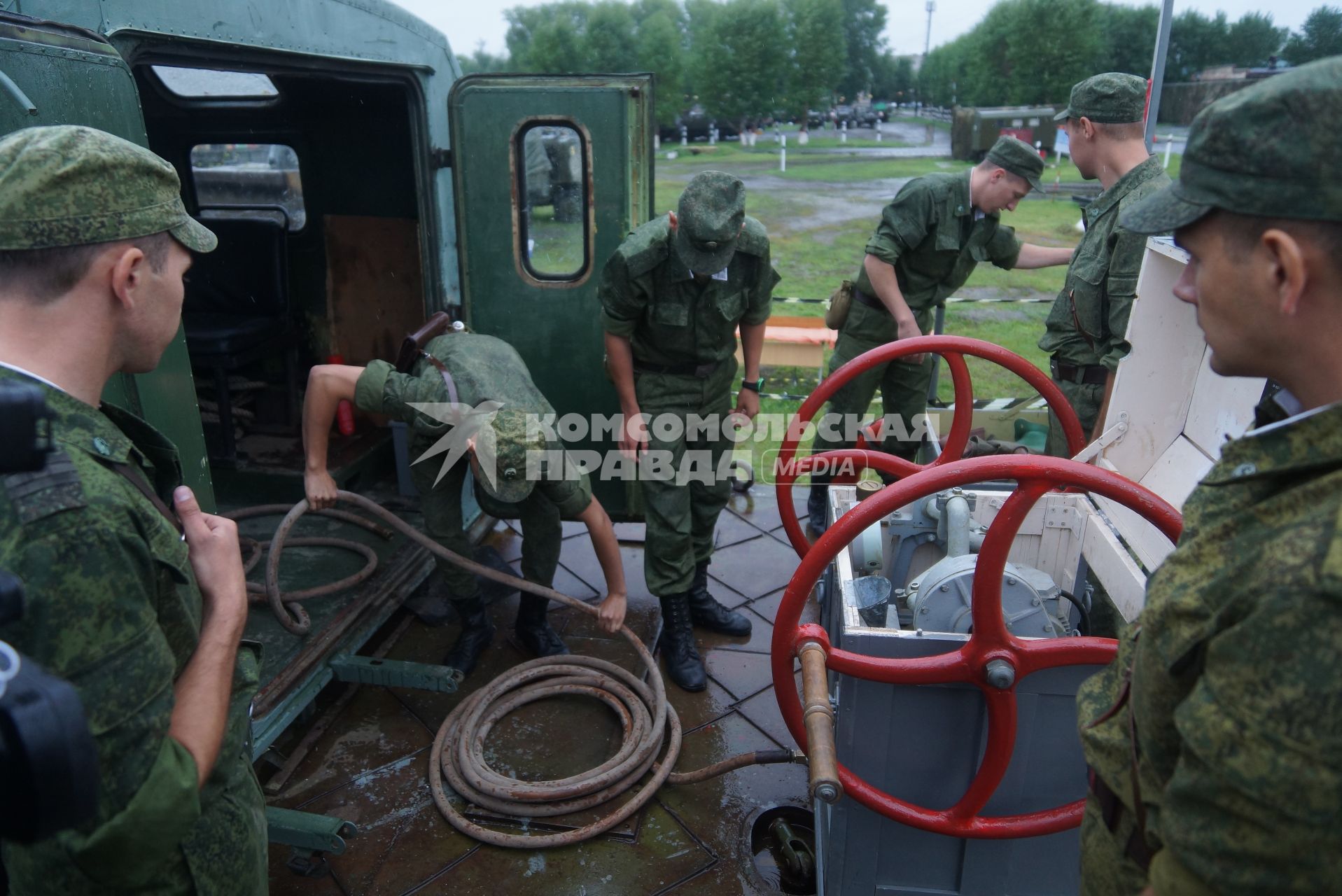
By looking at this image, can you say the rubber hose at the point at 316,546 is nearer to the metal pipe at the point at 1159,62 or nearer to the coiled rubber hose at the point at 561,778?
the coiled rubber hose at the point at 561,778

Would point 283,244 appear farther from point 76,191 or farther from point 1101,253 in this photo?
point 1101,253

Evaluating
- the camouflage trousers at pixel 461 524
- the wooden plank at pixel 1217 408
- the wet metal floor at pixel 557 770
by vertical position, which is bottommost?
the wet metal floor at pixel 557 770

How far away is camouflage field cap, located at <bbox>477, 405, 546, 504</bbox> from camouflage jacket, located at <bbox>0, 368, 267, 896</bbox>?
58.2 inches

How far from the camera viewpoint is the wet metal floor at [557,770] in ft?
9.26

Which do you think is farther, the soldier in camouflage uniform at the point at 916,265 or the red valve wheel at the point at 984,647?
the soldier in camouflage uniform at the point at 916,265

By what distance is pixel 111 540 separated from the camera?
1.28 meters

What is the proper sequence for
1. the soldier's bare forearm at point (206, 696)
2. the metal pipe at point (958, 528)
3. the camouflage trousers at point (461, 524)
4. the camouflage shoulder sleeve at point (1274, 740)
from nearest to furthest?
1. the camouflage shoulder sleeve at point (1274, 740)
2. the soldier's bare forearm at point (206, 696)
3. the metal pipe at point (958, 528)
4. the camouflage trousers at point (461, 524)

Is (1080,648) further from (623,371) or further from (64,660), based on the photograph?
(623,371)

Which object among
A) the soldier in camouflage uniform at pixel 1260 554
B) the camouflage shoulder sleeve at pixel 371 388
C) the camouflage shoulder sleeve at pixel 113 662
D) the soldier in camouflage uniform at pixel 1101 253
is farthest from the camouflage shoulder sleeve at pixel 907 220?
the camouflage shoulder sleeve at pixel 113 662

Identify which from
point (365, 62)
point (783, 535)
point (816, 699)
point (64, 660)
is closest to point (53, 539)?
point (64, 660)

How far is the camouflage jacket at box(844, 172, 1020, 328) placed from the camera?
4602 mm

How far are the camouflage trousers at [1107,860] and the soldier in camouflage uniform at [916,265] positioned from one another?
3.12 meters

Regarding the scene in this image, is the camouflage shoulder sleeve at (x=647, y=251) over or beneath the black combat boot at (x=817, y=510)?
over

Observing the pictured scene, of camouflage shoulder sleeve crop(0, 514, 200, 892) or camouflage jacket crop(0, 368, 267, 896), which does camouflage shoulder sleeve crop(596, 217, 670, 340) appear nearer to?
camouflage jacket crop(0, 368, 267, 896)
